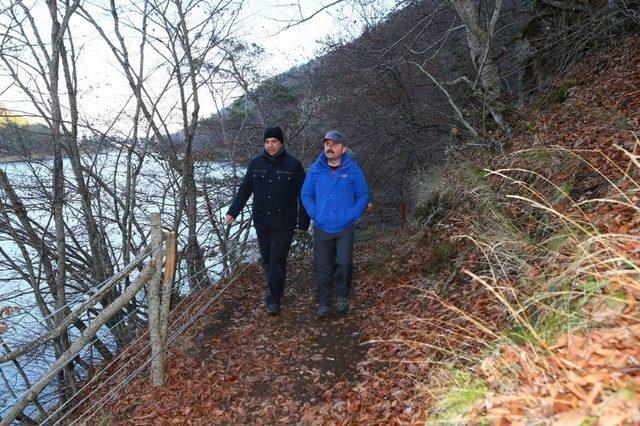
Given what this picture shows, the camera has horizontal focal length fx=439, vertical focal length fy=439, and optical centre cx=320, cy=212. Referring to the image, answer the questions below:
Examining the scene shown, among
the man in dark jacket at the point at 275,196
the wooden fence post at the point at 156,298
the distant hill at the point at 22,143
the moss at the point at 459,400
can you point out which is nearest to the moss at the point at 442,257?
the man in dark jacket at the point at 275,196

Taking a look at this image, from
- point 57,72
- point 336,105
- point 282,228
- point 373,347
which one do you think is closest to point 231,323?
point 282,228

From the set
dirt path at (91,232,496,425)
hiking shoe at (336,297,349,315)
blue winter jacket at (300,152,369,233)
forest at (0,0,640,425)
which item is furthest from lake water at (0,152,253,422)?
blue winter jacket at (300,152,369,233)

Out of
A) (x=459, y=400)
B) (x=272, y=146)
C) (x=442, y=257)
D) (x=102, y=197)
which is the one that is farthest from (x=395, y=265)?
(x=102, y=197)

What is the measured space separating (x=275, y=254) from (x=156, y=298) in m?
1.49

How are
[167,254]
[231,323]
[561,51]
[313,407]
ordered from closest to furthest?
[313,407] → [167,254] → [231,323] → [561,51]

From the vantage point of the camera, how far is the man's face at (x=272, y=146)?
5133 millimetres

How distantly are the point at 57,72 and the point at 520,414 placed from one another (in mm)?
7824

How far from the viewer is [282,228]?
5.14 meters

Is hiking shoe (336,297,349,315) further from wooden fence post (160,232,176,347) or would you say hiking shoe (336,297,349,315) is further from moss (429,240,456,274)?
→ wooden fence post (160,232,176,347)

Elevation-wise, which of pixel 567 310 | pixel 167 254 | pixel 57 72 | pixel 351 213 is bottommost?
pixel 567 310

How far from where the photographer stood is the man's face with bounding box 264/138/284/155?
202 inches

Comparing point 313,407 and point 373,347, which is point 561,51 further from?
point 313,407

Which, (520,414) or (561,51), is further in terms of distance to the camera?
(561,51)

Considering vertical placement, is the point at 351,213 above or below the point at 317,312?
above
